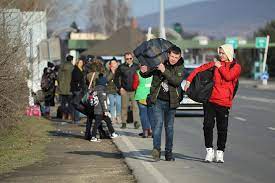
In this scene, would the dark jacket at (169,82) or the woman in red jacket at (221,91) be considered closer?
the dark jacket at (169,82)

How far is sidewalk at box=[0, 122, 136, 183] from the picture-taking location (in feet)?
33.4

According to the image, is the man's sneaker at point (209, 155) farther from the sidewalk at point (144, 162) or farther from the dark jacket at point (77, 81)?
the dark jacket at point (77, 81)

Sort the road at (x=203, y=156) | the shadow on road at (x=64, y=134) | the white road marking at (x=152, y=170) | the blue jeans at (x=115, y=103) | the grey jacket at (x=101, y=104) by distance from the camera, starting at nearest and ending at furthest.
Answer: the white road marking at (x=152, y=170) → the road at (x=203, y=156) → the grey jacket at (x=101, y=104) → the shadow on road at (x=64, y=134) → the blue jeans at (x=115, y=103)

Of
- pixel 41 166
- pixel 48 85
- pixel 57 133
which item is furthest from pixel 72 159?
pixel 48 85

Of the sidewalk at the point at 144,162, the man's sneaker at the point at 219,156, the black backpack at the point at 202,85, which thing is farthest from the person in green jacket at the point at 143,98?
the black backpack at the point at 202,85

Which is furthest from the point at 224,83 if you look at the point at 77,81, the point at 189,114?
the point at 189,114

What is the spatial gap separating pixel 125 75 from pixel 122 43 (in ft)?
60.8

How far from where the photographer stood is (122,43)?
36.6 m

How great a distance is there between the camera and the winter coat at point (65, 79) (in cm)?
2155

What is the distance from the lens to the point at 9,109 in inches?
572

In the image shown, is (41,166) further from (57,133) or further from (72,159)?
(57,133)

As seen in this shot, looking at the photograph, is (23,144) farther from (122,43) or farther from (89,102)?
(122,43)

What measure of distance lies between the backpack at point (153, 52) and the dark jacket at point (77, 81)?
939 centimetres

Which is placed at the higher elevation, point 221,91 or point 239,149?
point 221,91
